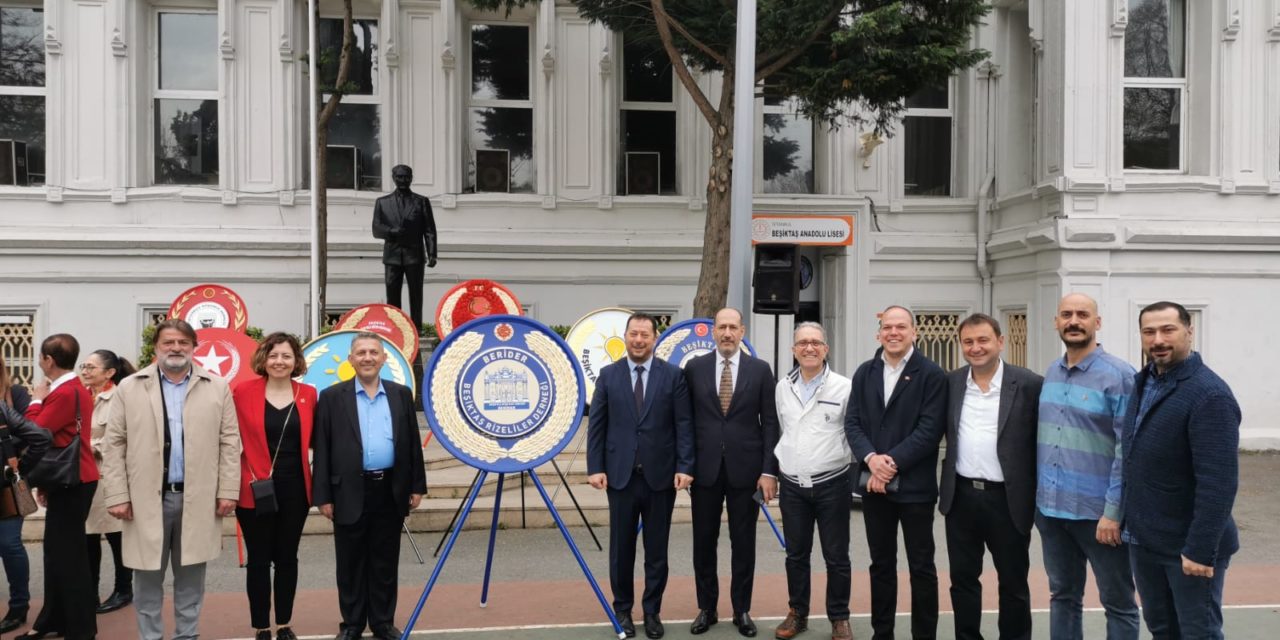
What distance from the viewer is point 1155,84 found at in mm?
15320

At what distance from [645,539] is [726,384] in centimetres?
114

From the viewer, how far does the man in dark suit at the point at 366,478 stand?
5.98 meters

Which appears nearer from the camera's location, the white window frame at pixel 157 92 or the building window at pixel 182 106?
the white window frame at pixel 157 92

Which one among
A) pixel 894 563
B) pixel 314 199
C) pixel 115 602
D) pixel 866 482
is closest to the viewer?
pixel 866 482

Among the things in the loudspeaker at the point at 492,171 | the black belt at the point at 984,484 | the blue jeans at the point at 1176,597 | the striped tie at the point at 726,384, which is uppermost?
the loudspeaker at the point at 492,171

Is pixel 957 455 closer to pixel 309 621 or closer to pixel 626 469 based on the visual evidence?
pixel 626 469

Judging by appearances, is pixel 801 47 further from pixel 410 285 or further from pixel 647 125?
pixel 410 285

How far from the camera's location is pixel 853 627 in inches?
260

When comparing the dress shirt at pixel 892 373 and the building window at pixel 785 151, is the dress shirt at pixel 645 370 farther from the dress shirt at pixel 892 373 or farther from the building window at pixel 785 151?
the building window at pixel 785 151

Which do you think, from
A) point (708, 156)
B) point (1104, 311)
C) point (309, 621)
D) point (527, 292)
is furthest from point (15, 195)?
point (1104, 311)

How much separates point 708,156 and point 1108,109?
6.11 meters

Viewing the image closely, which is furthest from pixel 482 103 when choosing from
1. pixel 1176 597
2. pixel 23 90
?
Result: pixel 1176 597

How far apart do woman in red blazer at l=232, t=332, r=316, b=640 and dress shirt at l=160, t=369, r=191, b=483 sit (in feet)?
1.02

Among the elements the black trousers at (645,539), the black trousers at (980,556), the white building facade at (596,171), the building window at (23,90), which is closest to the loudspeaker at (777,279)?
the white building facade at (596,171)
